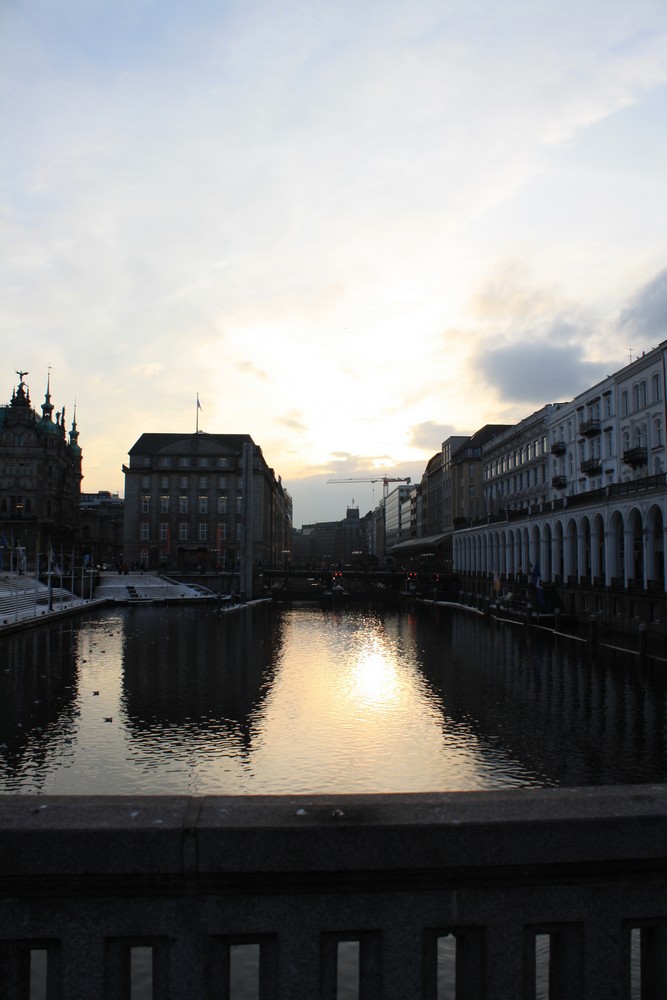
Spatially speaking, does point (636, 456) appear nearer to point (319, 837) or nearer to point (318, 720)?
point (318, 720)

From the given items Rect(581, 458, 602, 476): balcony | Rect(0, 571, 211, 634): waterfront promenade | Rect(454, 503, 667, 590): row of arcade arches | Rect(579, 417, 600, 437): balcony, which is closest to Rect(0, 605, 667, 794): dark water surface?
Rect(454, 503, 667, 590): row of arcade arches

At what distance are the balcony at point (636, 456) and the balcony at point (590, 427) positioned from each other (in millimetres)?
8629

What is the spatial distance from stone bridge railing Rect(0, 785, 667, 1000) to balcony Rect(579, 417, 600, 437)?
76465mm

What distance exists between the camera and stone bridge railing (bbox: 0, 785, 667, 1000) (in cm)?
408

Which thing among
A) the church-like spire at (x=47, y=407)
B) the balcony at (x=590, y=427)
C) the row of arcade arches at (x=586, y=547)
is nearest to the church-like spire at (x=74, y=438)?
the church-like spire at (x=47, y=407)

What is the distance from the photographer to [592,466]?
3009 inches

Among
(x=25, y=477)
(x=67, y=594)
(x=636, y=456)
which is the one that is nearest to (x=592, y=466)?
(x=636, y=456)

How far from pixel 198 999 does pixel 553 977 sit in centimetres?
210

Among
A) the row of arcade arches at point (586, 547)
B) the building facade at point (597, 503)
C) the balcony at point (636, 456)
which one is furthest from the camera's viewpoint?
the balcony at point (636, 456)

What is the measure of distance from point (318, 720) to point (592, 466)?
55255 millimetres

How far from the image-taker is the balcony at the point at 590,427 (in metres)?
75.8

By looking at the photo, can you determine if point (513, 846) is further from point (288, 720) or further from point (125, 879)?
point (288, 720)

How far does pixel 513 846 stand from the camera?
4250mm

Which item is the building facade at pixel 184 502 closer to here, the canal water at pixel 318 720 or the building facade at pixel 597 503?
the building facade at pixel 597 503
